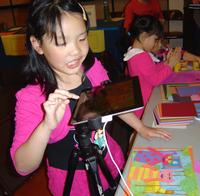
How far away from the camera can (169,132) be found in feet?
3.93

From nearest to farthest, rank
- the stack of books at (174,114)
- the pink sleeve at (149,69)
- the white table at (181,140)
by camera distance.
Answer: the white table at (181,140), the stack of books at (174,114), the pink sleeve at (149,69)

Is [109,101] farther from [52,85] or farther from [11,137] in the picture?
[11,137]

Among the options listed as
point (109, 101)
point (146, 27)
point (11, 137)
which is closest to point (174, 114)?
point (109, 101)

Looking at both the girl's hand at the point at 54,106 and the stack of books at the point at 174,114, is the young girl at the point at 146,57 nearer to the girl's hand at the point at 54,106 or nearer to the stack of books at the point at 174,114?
the stack of books at the point at 174,114

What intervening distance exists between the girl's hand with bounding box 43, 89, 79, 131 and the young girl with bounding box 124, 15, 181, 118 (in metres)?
1.09

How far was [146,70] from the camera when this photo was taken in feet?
6.01

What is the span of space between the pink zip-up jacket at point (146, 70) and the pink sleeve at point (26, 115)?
3.10 feet

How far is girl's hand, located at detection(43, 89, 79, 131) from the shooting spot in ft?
2.39

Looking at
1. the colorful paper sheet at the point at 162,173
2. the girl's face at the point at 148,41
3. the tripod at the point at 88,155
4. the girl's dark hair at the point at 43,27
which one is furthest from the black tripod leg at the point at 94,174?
the girl's face at the point at 148,41

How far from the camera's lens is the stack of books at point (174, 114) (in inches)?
48.9

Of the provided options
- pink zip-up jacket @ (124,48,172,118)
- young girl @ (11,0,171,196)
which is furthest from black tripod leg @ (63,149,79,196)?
pink zip-up jacket @ (124,48,172,118)

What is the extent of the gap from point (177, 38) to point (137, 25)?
126 centimetres

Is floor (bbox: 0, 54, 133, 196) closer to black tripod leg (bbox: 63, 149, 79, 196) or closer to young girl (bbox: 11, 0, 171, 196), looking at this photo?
young girl (bbox: 11, 0, 171, 196)

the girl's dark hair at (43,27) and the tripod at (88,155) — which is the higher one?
the girl's dark hair at (43,27)
